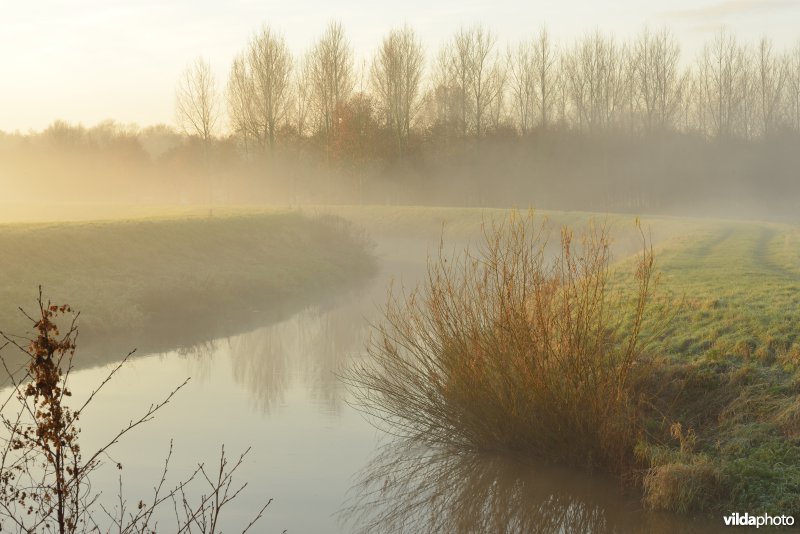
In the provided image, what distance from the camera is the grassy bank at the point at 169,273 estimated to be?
17578 mm

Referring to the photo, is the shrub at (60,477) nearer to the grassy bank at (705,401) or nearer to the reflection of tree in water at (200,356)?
the reflection of tree in water at (200,356)

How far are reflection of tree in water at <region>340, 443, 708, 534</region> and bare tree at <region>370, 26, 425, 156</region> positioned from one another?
139 ft

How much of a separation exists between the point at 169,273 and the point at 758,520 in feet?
56.9

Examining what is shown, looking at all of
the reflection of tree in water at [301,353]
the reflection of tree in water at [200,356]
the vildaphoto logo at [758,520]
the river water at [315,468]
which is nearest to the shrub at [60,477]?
the river water at [315,468]

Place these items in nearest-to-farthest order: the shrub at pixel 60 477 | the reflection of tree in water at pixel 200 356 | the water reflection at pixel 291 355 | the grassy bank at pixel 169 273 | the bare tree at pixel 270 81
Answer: the shrub at pixel 60 477
the water reflection at pixel 291 355
the reflection of tree in water at pixel 200 356
the grassy bank at pixel 169 273
the bare tree at pixel 270 81

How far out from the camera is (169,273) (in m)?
22.0

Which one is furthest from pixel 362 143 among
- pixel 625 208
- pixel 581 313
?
pixel 581 313

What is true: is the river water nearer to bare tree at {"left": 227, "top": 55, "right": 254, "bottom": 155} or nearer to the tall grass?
Result: the tall grass

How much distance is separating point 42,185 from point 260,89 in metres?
22.9

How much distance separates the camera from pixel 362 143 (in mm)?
49562

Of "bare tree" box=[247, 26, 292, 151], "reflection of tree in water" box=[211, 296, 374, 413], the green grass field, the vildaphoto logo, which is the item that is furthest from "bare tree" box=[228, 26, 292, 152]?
the vildaphoto logo

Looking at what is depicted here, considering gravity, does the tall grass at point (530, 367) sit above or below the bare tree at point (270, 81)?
below

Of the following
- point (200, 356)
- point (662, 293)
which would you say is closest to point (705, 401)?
point (662, 293)

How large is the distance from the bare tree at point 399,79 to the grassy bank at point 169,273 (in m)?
22.0
